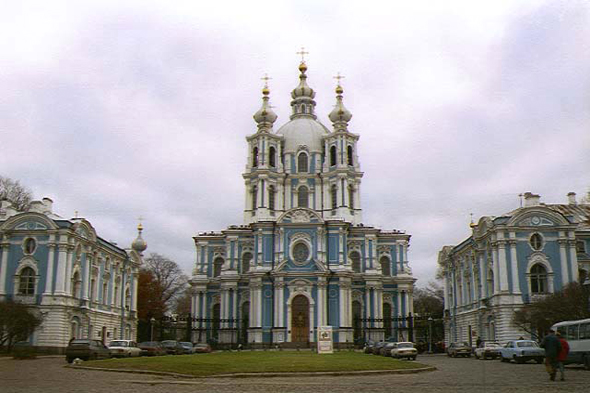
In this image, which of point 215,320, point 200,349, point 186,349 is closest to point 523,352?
point 186,349

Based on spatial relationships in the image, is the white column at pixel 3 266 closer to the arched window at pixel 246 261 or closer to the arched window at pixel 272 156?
the arched window at pixel 246 261

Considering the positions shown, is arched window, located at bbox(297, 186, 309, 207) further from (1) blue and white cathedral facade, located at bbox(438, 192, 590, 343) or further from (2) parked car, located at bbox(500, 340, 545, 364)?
(2) parked car, located at bbox(500, 340, 545, 364)

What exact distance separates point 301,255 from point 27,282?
24.1 m

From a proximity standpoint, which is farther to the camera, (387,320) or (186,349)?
(387,320)

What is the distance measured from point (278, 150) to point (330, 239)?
42.0ft

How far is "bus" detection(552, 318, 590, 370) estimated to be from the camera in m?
25.1

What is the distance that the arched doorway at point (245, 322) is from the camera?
2391 inches

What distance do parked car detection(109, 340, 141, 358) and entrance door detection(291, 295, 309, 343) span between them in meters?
20.6

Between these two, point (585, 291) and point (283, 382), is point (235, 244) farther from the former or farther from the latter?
A: point (283, 382)

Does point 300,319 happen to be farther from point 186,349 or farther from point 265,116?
point 265,116

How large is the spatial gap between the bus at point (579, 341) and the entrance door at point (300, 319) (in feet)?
106

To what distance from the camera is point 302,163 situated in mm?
68938

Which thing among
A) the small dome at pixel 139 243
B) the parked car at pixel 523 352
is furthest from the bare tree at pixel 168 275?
the parked car at pixel 523 352

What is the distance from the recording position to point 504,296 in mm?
43156
